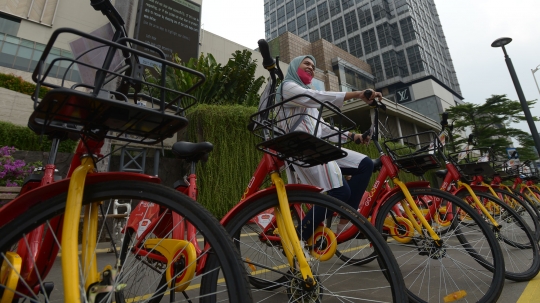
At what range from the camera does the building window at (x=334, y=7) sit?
5259 cm

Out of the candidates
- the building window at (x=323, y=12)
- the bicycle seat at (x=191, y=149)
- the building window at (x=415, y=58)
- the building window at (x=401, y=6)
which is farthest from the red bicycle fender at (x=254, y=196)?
the building window at (x=323, y=12)

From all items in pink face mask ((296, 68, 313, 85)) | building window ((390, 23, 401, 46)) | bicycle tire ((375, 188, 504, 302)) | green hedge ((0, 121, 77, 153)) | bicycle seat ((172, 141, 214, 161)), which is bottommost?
bicycle tire ((375, 188, 504, 302))

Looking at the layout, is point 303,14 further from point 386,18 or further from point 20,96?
point 20,96

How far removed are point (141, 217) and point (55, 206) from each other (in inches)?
32.0

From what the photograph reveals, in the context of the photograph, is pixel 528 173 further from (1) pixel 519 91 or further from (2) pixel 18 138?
(2) pixel 18 138

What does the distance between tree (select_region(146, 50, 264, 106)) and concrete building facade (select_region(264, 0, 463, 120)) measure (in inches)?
1082

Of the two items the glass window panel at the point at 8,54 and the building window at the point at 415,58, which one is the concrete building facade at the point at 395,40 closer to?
the building window at the point at 415,58

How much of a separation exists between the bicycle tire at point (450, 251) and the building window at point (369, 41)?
5063 cm

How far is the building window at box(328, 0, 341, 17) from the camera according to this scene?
52.6 meters

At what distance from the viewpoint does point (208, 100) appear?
28.9ft

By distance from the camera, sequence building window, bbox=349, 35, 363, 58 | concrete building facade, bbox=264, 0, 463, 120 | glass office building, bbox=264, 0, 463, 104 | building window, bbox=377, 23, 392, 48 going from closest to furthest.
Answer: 1. concrete building facade, bbox=264, 0, 463, 120
2. glass office building, bbox=264, 0, 463, 104
3. building window, bbox=377, 23, 392, 48
4. building window, bbox=349, 35, 363, 58

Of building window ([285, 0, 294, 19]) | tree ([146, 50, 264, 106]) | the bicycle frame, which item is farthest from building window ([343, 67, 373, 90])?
the bicycle frame

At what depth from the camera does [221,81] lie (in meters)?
8.91

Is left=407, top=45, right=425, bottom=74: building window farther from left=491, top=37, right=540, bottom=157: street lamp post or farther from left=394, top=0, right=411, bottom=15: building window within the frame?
left=491, top=37, right=540, bottom=157: street lamp post
